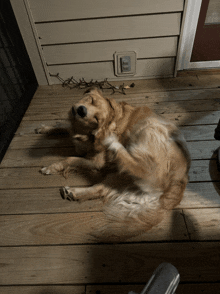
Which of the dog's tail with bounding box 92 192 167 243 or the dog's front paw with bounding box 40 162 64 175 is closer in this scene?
the dog's tail with bounding box 92 192 167 243

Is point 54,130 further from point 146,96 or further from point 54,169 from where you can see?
point 146,96

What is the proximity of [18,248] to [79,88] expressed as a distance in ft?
6.75

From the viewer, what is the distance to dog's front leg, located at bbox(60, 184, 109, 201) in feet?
4.77

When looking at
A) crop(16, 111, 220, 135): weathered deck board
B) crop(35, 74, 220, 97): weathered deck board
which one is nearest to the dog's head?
crop(16, 111, 220, 135): weathered deck board

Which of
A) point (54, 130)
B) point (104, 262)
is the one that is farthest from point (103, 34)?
point (104, 262)

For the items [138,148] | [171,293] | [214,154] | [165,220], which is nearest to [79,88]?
[138,148]

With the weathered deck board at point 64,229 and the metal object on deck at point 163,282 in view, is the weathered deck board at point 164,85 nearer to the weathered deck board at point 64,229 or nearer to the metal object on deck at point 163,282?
the weathered deck board at point 64,229

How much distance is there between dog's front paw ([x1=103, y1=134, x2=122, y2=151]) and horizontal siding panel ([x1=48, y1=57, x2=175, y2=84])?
1737mm

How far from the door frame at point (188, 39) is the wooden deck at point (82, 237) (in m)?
1.24

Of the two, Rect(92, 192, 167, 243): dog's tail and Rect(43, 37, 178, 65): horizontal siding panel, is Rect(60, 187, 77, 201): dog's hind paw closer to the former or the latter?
Rect(92, 192, 167, 243): dog's tail

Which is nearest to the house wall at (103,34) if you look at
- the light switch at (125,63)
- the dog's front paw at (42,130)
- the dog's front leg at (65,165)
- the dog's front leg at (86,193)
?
the light switch at (125,63)

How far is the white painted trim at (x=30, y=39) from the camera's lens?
2215mm

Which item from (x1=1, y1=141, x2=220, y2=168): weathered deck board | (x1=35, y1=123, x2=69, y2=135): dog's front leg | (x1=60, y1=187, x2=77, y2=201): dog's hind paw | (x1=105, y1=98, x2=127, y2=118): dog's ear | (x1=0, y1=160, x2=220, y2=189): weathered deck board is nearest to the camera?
(x1=105, y1=98, x2=127, y2=118): dog's ear

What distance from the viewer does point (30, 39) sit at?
2428 mm
